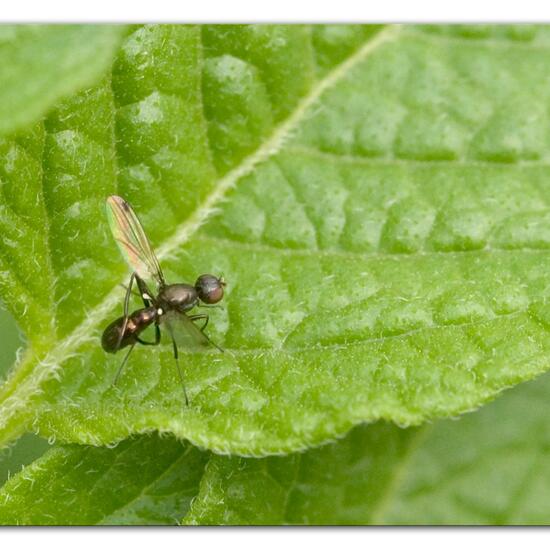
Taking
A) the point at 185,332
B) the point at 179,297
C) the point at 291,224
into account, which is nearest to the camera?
the point at 185,332

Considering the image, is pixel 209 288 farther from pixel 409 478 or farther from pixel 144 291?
pixel 409 478

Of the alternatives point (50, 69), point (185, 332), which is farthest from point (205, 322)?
point (50, 69)

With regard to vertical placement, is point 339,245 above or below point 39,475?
above

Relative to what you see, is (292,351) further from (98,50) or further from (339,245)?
(98,50)

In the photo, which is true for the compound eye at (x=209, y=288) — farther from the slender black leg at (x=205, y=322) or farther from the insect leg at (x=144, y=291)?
the insect leg at (x=144, y=291)

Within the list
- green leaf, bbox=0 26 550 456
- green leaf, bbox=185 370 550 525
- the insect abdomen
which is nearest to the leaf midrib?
green leaf, bbox=0 26 550 456

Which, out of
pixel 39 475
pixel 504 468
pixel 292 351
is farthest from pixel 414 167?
pixel 39 475
